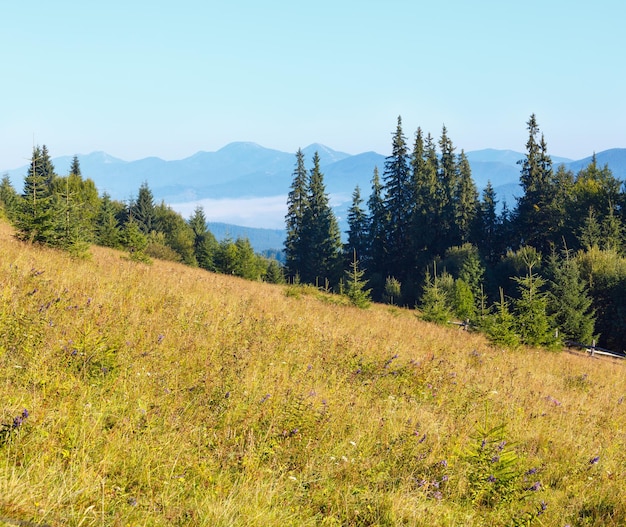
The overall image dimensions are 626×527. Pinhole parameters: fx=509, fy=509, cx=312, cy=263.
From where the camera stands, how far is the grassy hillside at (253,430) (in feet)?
11.5

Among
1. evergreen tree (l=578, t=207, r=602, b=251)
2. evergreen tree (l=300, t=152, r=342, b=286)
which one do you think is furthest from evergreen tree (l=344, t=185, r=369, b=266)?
evergreen tree (l=578, t=207, r=602, b=251)

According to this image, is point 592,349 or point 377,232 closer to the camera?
point 592,349

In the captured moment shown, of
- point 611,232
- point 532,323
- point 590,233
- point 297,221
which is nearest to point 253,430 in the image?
point 532,323

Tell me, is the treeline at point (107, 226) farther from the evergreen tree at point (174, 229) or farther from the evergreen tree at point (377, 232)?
the evergreen tree at point (377, 232)

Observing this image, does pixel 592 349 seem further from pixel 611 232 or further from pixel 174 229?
pixel 174 229

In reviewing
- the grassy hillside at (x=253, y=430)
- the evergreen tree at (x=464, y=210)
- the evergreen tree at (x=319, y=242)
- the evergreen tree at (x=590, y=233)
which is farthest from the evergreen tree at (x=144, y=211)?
the grassy hillside at (x=253, y=430)

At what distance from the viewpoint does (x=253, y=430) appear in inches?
184

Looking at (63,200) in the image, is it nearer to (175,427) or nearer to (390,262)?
(175,427)

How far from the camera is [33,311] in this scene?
6.04 meters

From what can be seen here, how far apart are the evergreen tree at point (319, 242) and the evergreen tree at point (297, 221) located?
1.95 feet

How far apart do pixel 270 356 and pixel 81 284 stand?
11.9 feet

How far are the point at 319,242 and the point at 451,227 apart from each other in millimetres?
16458

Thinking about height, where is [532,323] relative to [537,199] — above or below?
below

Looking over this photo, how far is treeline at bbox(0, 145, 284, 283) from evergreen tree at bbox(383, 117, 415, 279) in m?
14.7
